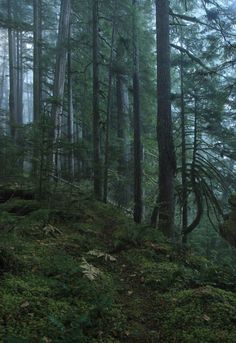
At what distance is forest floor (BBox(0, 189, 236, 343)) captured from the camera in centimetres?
365

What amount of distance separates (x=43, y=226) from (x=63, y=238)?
671 mm

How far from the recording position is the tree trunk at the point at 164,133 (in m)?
8.69

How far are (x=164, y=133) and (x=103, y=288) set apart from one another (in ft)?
15.9

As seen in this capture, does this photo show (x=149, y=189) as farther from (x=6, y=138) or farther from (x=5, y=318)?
(x=5, y=318)

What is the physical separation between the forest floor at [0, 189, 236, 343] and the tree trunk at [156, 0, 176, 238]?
3.55 feet

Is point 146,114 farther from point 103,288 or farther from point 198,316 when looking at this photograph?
point 198,316

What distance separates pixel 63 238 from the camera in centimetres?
675

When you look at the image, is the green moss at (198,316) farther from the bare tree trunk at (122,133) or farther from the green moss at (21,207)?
the bare tree trunk at (122,133)

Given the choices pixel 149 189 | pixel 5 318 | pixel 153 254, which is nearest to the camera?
pixel 5 318

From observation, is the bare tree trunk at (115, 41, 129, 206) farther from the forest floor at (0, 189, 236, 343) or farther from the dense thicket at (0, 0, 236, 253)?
the forest floor at (0, 189, 236, 343)

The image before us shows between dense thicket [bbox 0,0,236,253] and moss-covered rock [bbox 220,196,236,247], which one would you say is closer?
moss-covered rock [bbox 220,196,236,247]

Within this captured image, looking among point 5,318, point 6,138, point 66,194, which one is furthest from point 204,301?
point 6,138

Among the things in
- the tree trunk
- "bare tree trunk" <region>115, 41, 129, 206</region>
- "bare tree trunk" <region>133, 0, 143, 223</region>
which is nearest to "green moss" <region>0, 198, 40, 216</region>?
the tree trunk

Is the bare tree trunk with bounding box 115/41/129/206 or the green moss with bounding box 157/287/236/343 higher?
the bare tree trunk with bounding box 115/41/129/206
